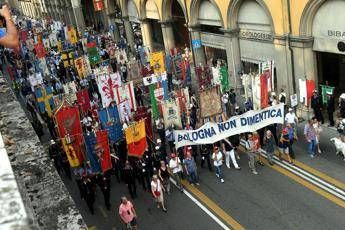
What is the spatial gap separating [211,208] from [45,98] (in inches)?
507

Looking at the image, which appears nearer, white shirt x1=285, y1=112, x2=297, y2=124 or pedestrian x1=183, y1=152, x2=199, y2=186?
pedestrian x1=183, y1=152, x2=199, y2=186

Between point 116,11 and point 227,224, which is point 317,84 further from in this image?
point 116,11

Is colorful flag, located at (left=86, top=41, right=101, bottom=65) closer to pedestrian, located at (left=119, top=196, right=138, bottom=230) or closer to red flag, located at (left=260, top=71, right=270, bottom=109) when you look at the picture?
red flag, located at (left=260, top=71, right=270, bottom=109)

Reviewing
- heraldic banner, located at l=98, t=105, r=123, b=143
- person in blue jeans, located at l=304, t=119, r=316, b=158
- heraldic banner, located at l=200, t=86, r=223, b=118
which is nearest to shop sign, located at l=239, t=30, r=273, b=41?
heraldic banner, located at l=200, t=86, r=223, b=118

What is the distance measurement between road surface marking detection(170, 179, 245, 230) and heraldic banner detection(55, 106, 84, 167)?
424 centimetres

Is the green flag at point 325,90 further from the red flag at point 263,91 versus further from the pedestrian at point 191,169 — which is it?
the pedestrian at point 191,169

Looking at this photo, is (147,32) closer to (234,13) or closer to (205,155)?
(234,13)

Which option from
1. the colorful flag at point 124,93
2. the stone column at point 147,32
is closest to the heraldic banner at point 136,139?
the colorful flag at point 124,93

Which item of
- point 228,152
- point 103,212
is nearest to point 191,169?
point 228,152

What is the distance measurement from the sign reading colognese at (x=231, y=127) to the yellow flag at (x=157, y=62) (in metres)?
9.36

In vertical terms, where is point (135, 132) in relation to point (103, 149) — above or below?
above

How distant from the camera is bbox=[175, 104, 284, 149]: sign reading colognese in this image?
16609mm

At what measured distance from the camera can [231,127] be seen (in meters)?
17.0

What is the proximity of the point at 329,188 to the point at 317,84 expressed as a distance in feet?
23.9
